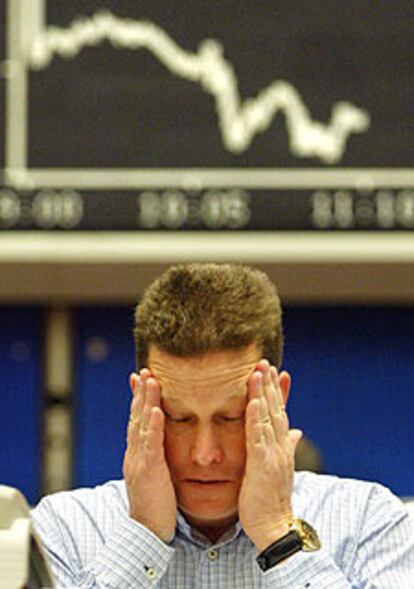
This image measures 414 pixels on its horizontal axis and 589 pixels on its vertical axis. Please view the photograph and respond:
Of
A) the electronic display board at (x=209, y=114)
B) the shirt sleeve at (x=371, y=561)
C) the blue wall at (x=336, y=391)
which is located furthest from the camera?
the blue wall at (x=336, y=391)

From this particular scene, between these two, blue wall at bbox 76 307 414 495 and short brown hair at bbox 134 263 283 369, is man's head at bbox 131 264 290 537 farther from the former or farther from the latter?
blue wall at bbox 76 307 414 495

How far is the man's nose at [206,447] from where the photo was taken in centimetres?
191

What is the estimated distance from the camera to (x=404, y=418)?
4613 mm

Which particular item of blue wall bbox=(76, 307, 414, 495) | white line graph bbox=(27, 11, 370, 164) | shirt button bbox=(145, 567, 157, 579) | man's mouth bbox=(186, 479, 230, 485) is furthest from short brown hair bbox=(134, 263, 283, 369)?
blue wall bbox=(76, 307, 414, 495)

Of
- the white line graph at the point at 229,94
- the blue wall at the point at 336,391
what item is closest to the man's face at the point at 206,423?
the white line graph at the point at 229,94

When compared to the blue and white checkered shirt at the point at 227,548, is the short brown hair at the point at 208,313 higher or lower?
higher

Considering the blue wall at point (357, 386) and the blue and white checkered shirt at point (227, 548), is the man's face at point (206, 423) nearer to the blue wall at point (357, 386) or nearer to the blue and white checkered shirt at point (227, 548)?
the blue and white checkered shirt at point (227, 548)

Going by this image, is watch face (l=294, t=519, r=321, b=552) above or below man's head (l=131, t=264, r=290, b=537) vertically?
below

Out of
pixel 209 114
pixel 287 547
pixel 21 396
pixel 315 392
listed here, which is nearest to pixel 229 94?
pixel 209 114

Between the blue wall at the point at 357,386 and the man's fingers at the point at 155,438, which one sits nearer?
the man's fingers at the point at 155,438

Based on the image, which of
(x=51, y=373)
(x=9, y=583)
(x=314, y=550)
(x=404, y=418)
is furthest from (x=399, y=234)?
(x=9, y=583)

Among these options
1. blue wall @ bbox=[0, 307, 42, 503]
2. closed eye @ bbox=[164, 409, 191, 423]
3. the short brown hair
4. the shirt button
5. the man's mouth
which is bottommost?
blue wall @ bbox=[0, 307, 42, 503]

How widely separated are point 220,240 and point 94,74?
0.53 meters

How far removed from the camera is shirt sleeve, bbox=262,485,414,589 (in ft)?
6.15
